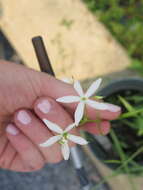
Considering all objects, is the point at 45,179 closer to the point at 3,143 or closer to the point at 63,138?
the point at 3,143

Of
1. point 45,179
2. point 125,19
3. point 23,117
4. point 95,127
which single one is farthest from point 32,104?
point 125,19

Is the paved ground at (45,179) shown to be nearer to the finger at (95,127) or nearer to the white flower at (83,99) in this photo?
the finger at (95,127)

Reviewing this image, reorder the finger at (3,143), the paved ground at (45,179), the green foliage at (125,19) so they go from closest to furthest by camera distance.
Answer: the finger at (3,143) → the paved ground at (45,179) → the green foliage at (125,19)

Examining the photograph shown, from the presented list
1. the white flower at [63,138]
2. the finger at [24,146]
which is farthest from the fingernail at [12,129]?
the white flower at [63,138]

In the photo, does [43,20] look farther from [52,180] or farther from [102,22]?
[52,180]

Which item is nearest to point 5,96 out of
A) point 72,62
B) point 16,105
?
point 16,105

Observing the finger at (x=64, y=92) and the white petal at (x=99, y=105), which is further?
the finger at (x=64, y=92)
